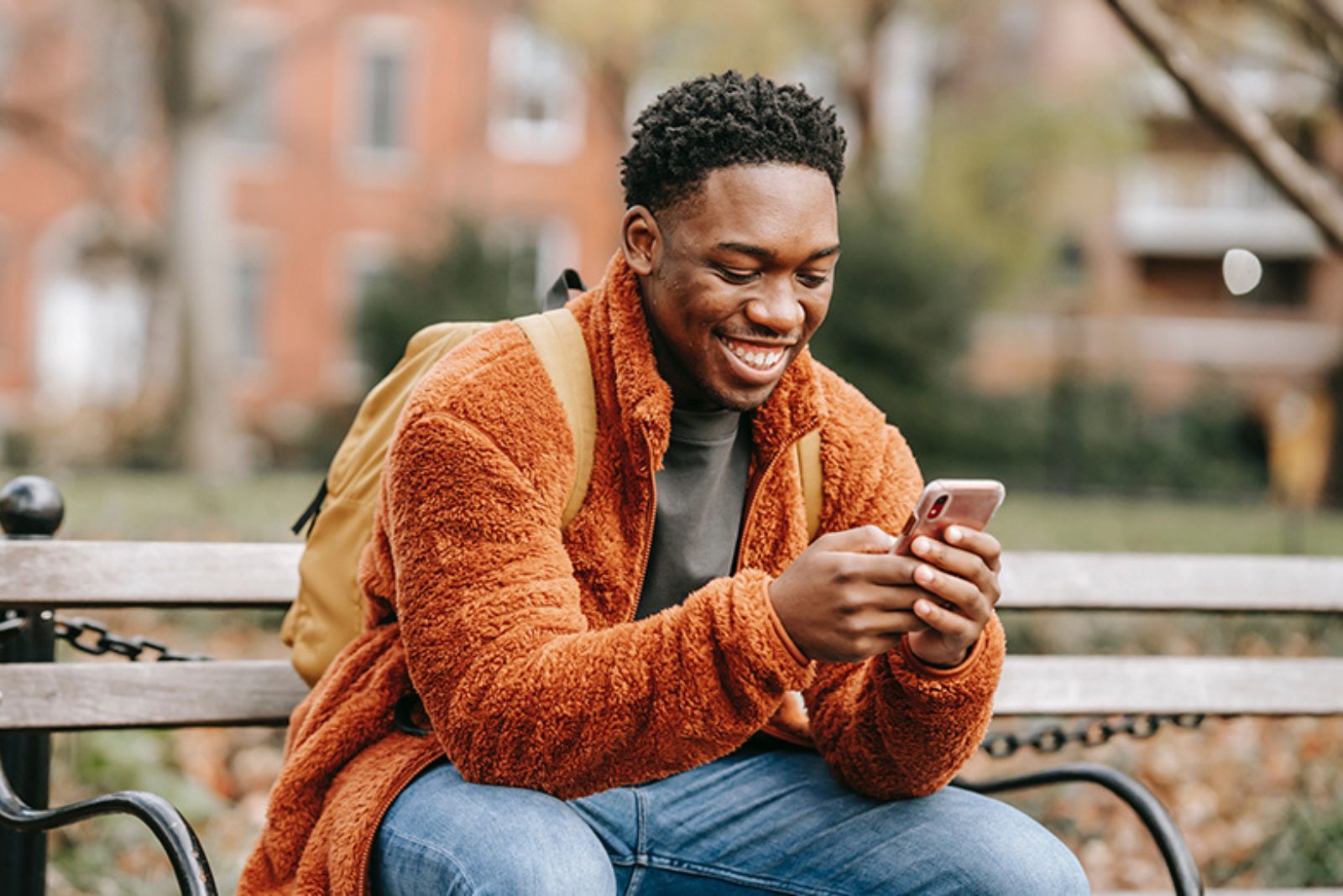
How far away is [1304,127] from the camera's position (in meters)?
12.7

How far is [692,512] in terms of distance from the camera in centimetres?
215

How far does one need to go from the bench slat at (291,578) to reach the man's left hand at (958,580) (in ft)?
3.31

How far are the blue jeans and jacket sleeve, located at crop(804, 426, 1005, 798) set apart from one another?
0.06 m

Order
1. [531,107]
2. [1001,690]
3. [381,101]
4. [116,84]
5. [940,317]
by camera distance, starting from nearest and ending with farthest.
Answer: [1001,690], [940,317], [116,84], [381,101], [531,107]

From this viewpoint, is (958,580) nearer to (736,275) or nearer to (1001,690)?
(736,275)

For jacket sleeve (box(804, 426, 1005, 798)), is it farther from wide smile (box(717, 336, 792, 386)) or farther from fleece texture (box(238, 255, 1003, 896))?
wide smile (box(717, 336, 792, 386))

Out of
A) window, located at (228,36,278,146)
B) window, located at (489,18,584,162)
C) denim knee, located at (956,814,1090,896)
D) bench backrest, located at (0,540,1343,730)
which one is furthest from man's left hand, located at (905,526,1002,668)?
window, located at (228,36,278,146)

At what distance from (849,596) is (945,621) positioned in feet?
0.46

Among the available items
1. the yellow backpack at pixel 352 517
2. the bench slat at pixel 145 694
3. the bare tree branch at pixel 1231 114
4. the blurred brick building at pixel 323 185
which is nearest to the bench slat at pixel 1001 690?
the bench slat at pixel 145 694

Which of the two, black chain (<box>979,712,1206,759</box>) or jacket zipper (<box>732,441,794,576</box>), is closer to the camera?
jacket zipper (<box>732,441,794,576</box>)

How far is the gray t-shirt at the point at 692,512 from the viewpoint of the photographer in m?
2.14

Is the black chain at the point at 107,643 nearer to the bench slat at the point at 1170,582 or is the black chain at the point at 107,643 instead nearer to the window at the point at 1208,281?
the bench slat at the point at 1170,582

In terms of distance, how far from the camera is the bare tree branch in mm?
3477

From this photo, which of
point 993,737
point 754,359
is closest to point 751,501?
point 754,359
